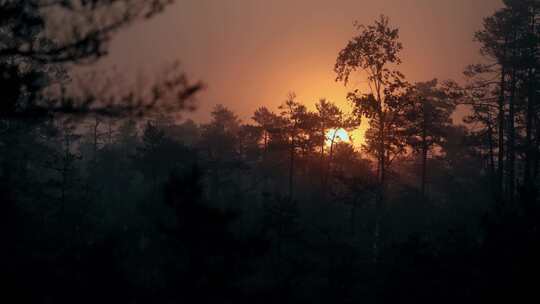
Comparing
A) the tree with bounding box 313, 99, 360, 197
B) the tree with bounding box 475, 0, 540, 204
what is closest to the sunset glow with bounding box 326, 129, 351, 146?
the tree with bounding box 313, 99, 360, 197

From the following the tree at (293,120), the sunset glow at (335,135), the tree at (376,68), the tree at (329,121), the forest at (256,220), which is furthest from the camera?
the sunset glow at (335,135)

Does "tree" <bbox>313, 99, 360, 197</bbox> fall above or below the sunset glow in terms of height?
above

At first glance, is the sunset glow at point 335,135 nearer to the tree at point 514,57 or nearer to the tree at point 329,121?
the tree at point 329,121

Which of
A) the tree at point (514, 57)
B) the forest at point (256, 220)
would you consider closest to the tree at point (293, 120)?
the forest at point (256, 220)

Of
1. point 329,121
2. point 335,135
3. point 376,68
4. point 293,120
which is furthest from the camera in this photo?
point 335,135

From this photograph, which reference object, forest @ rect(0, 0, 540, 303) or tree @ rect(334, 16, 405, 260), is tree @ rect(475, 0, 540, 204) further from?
tree @ rect(334, 16, 405, 260)

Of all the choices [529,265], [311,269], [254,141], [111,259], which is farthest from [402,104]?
[254,141]

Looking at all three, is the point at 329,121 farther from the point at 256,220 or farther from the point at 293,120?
the point at 256,220

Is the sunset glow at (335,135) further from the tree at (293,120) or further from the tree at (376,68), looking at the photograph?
the tree at (376,68)

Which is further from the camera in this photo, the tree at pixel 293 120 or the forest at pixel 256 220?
the tree at pixel 293 120

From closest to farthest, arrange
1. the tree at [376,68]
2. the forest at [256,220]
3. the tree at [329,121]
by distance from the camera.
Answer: the forest at [256,220] < the tree at [376,68] < the tree at [329,121]

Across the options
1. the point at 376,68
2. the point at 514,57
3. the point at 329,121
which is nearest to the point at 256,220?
the point at 376,68

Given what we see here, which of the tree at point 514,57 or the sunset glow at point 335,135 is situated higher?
the tree at point 514,57

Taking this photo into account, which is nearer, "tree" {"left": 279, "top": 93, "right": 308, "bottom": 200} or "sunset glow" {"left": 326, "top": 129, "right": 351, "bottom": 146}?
"tree" {"left": 279, "top": 93, "right": 308, "bottom": 200}
